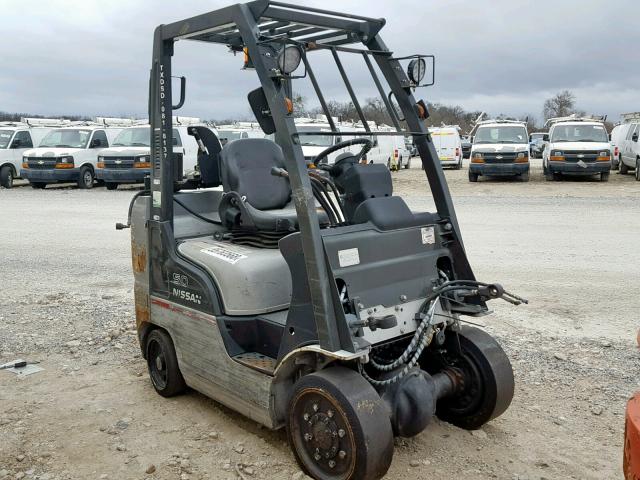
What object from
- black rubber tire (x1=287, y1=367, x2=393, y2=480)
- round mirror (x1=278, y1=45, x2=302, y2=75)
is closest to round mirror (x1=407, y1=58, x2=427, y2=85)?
round mirror (x1=278, y1=45, x2=302, y2=75)

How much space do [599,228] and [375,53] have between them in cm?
880

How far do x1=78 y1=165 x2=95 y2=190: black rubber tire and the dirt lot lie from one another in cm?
1105

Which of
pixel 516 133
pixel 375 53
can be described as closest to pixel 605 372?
pixel 375 53

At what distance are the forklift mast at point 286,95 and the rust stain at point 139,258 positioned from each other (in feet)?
0.55

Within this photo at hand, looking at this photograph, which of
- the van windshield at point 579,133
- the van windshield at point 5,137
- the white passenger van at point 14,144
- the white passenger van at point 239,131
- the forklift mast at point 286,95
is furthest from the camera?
the white passenger van at point 239,131

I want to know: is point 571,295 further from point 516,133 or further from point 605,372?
point 516,133

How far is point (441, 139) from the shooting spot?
3142 centimetres

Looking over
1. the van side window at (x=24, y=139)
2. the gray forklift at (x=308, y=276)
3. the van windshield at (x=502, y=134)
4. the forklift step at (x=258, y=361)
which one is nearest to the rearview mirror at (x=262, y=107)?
the gray forklift at (x=308, y=276)

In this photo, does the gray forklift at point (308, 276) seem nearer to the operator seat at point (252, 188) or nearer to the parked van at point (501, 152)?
the operator seat at point (252, 188)

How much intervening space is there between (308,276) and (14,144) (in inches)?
886

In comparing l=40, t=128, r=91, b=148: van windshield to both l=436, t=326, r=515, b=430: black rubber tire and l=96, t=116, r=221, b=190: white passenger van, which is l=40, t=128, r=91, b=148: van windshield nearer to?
l=96, t=116, r=221, b=190: white passenger van

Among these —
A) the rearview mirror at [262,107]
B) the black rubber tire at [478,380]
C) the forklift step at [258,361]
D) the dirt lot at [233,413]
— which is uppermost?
the rearview mirror at [262,107]

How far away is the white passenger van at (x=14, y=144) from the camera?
22991 mm

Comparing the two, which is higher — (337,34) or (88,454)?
(337,34)
